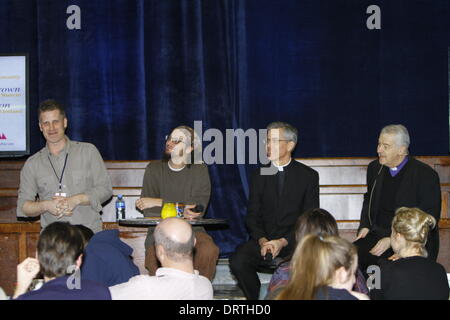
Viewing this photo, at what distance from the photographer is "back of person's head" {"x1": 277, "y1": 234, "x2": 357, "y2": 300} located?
6.48ft

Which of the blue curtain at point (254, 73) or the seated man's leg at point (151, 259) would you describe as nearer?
the seated man's leg at point (151, 259)

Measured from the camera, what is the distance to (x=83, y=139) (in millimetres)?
5949

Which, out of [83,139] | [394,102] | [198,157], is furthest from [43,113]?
[394,102]

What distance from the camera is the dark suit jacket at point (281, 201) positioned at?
4.20 meters

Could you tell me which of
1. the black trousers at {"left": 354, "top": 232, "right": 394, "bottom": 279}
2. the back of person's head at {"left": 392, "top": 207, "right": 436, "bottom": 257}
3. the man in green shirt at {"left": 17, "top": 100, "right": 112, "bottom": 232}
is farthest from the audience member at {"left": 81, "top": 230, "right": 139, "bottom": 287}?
the black trousers at {"left": 354, "top": 232, "right": 394, "bottom": 279}

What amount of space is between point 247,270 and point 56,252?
175 cm

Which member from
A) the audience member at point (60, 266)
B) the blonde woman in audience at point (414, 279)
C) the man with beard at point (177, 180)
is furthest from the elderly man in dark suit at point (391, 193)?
the audience member at point (60, 266)

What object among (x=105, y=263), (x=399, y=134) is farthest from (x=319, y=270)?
(x=399, y=134)

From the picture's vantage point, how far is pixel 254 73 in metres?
5.96

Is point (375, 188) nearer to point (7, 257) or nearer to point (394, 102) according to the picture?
point (394, 102)

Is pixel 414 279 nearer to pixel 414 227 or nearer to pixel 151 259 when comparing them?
pixel 414 227

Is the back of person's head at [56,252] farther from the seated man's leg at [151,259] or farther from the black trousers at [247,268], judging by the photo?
the seated man's leg at [151,259]
